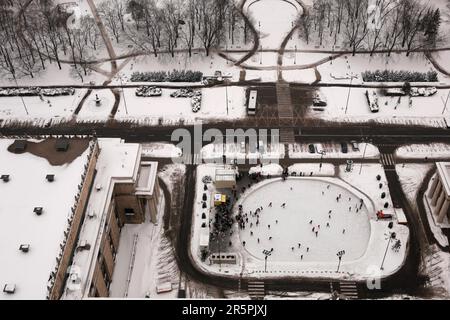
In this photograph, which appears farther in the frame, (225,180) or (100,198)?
(225,180)

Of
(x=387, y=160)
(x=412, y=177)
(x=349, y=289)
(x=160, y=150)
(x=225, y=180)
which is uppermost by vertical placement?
(x=160, y=150)

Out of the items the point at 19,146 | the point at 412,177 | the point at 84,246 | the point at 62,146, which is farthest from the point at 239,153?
the point at 19,146

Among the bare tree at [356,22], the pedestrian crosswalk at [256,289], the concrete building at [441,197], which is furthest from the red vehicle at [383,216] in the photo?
the bare tree at [356,22]

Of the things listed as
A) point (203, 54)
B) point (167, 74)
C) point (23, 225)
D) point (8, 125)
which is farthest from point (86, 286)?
point (203, 54)

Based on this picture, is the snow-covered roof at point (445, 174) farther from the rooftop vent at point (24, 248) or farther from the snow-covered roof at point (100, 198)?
the rooftop vent at point (24, 248)

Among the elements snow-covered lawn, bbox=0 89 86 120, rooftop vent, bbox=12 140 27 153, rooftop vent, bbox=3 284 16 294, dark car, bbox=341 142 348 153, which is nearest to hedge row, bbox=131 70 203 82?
snow-covered lawn, bbox=0 89 86 120

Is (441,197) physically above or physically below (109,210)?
above

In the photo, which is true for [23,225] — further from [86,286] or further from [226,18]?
[226,18]

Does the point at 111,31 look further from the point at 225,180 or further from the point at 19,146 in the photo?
the point at 225,180
